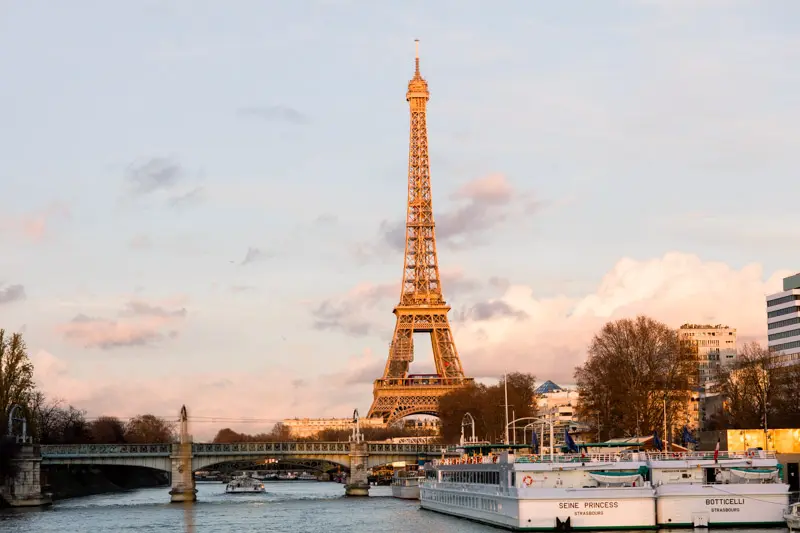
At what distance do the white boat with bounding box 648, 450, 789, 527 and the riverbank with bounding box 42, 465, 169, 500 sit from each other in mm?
72621

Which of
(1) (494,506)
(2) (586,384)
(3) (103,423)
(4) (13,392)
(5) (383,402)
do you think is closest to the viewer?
(1) (494,506)

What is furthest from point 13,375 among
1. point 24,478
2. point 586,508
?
point 586,508

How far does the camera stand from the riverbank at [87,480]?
129 meters

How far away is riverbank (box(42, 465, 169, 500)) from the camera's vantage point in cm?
12900

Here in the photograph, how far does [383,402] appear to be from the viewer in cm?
17388

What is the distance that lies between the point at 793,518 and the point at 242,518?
4048 cm

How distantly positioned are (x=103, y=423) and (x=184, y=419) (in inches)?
3026

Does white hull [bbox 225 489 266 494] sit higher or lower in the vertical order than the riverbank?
lower

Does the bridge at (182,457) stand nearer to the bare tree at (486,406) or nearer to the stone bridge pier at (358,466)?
the stone bridge pier at (358,466)

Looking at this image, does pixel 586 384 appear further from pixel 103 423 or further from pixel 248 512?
pixel 103 423

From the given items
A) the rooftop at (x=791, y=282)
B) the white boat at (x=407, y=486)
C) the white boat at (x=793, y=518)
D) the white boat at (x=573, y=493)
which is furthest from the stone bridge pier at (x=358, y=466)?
the rooftop at (x=791, y=282)

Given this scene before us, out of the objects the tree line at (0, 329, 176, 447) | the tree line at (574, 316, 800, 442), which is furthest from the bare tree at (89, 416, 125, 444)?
the tree line at (574, 316, 800, 442)

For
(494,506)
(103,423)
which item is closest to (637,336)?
(494,506)

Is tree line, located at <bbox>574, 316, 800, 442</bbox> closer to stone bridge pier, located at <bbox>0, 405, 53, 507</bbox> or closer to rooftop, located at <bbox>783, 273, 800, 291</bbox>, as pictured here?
stone bridge pier, located at <bbox>0, 405, 53, 507</bbox>
